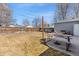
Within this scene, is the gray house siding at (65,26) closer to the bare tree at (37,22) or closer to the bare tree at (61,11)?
the bare tree at (61,11)

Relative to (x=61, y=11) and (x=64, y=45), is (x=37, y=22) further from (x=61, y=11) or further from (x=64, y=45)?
(x=64, y=45)

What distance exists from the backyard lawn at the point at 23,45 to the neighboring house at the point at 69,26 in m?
0.31

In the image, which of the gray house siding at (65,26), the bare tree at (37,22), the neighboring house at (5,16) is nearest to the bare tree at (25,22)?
the bare tree at (37,22)

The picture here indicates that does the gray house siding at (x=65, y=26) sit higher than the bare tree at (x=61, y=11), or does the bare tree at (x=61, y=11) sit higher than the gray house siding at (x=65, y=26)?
the bare tree at (x=61, y=11)

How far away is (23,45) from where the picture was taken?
7.60ft

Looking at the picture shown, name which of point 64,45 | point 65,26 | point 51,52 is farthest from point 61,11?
point 51,52

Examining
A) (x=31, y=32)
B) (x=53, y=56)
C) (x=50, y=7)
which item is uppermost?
(x=50, y=7)

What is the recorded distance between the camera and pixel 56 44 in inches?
90.6

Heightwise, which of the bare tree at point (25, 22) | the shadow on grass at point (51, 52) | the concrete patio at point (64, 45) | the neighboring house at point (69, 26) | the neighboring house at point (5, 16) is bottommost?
the shadow on grass at point (51, 52)

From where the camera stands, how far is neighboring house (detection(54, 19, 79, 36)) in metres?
2.24

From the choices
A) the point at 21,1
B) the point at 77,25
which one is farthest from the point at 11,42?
the point at 77,25

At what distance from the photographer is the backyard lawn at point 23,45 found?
2.30 meters

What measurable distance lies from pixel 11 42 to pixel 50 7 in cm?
84

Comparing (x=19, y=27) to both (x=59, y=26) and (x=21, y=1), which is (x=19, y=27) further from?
(x=59, y=26)
